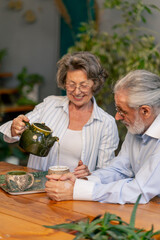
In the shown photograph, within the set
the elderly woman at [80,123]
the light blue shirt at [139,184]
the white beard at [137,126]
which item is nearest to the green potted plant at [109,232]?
the light blue shirt at [139,184]

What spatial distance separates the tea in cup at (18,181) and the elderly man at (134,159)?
0.11 metres

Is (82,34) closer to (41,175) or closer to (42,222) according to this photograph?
(41,175)

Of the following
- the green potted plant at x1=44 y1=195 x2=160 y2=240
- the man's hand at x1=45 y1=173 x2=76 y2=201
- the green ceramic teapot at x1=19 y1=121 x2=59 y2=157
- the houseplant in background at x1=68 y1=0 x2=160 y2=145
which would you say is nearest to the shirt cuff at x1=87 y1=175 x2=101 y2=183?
the man's hand at x1=45 y1=173 x2=76 y2=201

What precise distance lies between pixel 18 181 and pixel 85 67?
0.98 meters

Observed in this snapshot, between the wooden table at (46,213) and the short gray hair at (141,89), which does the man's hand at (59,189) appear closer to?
the wooden table at (46,213)

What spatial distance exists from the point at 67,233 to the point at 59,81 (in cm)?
147

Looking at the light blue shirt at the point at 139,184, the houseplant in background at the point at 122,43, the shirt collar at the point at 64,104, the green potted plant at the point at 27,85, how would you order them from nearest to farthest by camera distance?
the light blue shirt at the point at 139,184, the shirt collar at the point at 64,104, the houseplant in background at the point at 122,43, the green potted plant at the point at 27,85

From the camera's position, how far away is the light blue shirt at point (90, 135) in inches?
107

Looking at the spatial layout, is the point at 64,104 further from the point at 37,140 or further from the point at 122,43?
the point at 122,43

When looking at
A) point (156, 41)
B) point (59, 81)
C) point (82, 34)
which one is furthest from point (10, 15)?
point (59, 81)

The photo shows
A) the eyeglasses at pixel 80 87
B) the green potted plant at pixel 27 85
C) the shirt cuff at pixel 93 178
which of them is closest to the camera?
the shirt cuff at pixel 93 178

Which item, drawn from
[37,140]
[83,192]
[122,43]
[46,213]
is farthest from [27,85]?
[46,213]

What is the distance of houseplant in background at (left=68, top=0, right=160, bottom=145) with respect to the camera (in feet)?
12.5

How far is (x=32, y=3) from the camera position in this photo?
511 cm
